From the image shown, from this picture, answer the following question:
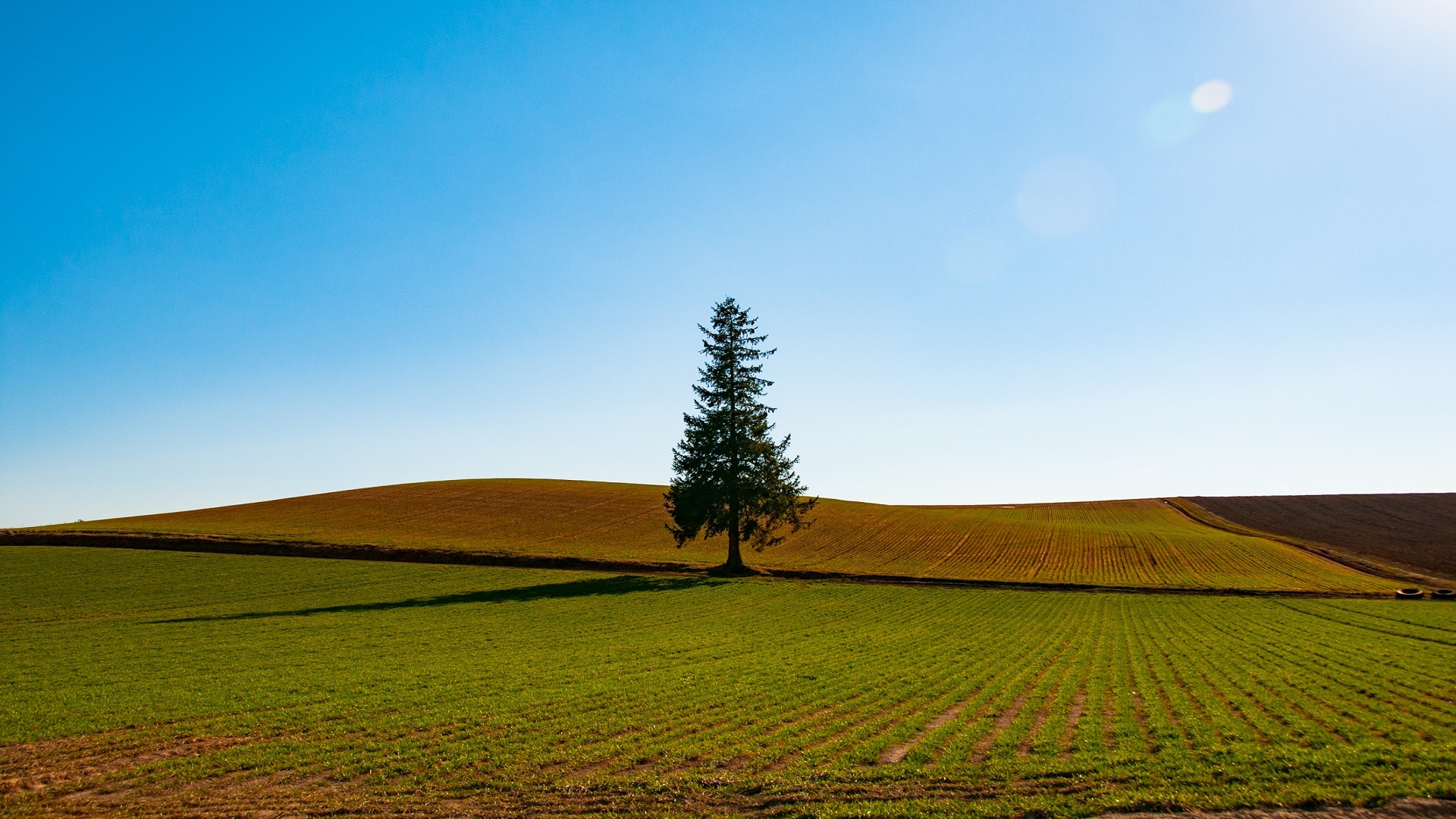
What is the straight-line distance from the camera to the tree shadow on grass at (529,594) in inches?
1196

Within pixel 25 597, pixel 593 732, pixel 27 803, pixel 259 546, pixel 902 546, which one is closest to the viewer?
pixel 27 803

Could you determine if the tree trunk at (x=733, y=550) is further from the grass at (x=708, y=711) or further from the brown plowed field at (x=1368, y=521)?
the brown plowed field at (x=1368, y=521)

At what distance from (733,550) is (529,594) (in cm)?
1528

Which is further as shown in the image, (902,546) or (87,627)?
(902,546)

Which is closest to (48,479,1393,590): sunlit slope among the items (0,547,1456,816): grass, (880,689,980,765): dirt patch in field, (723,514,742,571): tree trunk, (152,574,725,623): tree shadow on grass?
(723,514,742,571): tree trunk

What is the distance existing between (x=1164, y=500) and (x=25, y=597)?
12732 cm

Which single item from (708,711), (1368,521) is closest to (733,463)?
(708,711)

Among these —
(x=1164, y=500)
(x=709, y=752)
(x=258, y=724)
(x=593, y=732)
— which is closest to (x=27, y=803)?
(x=258, y=724)

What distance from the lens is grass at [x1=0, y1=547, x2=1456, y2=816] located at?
1026 cm

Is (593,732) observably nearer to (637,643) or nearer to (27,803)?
(27,803)

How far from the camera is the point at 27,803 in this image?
10180 mm

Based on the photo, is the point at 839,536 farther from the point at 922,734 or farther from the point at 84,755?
the point at 84,755

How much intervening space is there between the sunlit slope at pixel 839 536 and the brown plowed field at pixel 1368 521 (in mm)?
7505

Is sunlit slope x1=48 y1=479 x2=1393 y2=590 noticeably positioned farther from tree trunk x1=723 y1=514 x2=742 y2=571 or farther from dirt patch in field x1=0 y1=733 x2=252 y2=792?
dirt patch in field x1=0 y1=733 x2=252 y2=792
